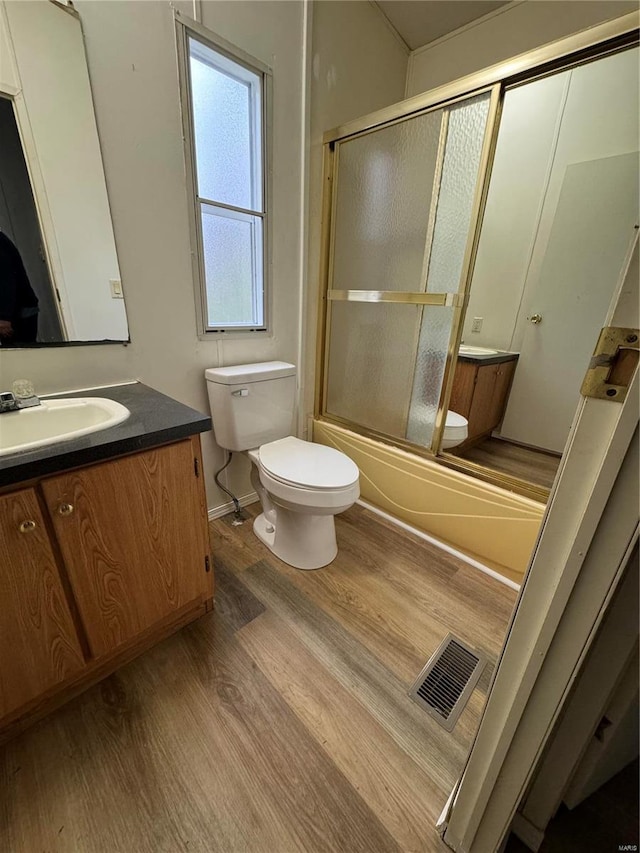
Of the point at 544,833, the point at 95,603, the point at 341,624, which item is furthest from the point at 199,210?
the point at 544,833

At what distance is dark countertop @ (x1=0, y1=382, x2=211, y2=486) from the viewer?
72 cm

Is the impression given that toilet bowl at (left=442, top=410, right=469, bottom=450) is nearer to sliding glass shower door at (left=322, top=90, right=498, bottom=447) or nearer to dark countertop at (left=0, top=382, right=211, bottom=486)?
sliding glass shower door at (left=322, top=90, right=498, bottom=447)

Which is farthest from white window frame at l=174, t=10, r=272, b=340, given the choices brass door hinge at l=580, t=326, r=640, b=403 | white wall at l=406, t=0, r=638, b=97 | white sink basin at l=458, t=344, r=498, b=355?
brass door hinge at l=580, t=326, r=640, b=403

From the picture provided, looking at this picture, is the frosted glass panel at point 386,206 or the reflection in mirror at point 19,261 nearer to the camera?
the reflection in mirror at point 19,261

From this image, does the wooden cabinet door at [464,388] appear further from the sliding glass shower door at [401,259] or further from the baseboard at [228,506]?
the baseboard at [228,506]

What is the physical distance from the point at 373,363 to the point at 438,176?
88 centimetres

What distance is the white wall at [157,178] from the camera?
1099mm

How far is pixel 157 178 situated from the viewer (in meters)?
1.25

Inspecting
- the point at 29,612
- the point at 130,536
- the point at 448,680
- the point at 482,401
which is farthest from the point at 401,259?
the point at 29,612

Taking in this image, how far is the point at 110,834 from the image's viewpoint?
0.76 m

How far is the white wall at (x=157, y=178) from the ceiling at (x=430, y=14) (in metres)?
0.58

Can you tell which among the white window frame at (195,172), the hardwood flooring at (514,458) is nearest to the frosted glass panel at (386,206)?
the white window frame at (195,172)

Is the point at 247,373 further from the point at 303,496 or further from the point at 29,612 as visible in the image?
the point at 29,612

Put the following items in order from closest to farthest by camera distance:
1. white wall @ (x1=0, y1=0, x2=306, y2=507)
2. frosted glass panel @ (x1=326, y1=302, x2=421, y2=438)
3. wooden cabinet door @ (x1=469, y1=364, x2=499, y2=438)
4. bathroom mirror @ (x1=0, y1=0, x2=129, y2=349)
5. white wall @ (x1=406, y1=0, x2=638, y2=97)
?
bathroom mirror @ (x1=0, y1=0, x2=129, y2=349)
white wall @ (x1=0, y1=0, x2=306, y2=507)
white wall @ (x1=406, y1=0, x2=638, y2=97)
frosted glass panel @ (x1=326, y1=302, x2=421, y2=438)
wooden cabinet door @ (x1=469, y1=364, x2=499, y2=438)
